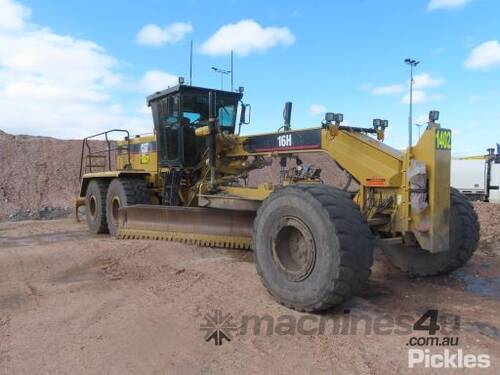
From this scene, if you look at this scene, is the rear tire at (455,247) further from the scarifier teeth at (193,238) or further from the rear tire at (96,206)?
the rear tire at (96,206)

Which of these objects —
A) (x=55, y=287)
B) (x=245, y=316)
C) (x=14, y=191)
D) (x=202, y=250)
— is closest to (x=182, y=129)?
(x=202, y=250)

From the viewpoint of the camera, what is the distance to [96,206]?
1105 centimetres

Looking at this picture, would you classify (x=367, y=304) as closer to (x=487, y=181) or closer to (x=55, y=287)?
(x=55, y=287)

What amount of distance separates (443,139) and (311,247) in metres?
1.79

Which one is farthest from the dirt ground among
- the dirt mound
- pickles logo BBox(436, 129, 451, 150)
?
the dirt mound

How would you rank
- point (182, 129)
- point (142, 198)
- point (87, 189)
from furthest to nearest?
point (87, 189) < point (142, 198) < point (182, 129)

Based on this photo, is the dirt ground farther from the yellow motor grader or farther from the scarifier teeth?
the yellow motor grader

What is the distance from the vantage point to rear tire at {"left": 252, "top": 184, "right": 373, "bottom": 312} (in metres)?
4.52

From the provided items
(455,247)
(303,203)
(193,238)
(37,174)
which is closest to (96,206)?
(193,238)

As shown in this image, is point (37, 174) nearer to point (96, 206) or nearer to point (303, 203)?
point (96, 206)

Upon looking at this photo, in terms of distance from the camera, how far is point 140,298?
5.40 m

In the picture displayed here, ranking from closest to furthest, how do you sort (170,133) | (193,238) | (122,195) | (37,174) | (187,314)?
(187,314) < (193,238) < (170,133) < (122,195) < (37,174)

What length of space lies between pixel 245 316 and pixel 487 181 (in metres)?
21.1

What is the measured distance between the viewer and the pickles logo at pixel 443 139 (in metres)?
5.11
